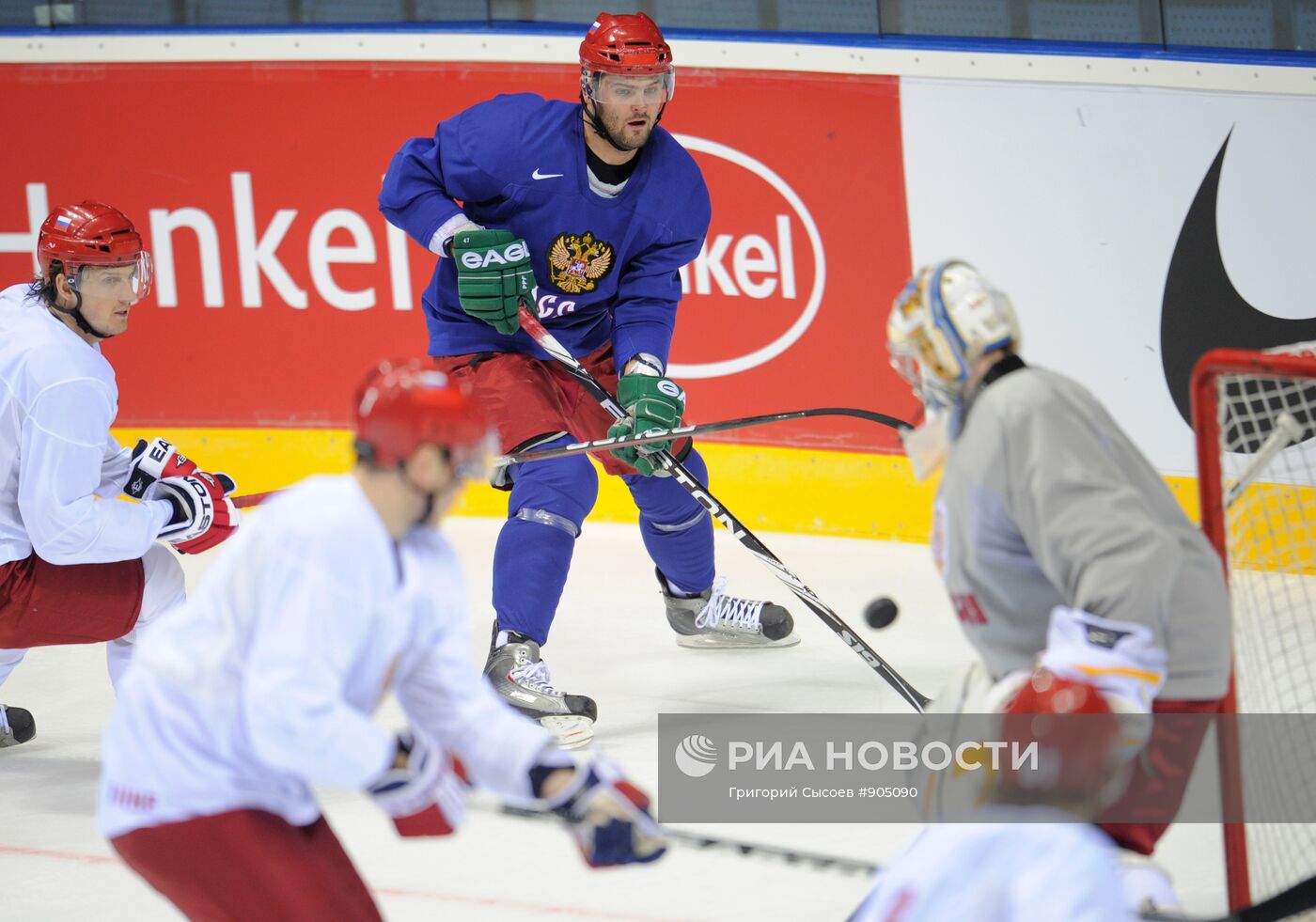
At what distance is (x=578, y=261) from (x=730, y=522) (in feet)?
2.34

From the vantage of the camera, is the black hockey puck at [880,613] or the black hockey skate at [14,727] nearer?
the black hockey puck at [880,613]

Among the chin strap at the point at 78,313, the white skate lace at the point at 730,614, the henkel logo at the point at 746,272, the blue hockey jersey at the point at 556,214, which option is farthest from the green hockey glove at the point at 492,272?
the henkel logo at the point at 746,272

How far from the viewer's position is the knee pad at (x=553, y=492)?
3701mm

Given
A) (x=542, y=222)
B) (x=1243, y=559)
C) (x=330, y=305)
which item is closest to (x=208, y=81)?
(x=330, y=305)

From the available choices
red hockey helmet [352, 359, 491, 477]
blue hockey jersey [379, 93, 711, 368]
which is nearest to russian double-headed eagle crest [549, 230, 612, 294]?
blue hockey jersey [379, 93, 711, 368]

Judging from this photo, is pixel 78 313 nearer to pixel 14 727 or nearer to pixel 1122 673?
pixel 14 727

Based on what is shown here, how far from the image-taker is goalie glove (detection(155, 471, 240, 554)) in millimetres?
3449

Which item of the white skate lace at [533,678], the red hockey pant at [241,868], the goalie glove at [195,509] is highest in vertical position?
the goalie glove at [195,509]

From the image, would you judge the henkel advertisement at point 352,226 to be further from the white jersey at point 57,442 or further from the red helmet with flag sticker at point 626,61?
the white jersey at point 57,442

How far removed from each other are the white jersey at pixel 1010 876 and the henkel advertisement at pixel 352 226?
3281 mm

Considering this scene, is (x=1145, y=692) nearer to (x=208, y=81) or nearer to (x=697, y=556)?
(x=697, y=556)

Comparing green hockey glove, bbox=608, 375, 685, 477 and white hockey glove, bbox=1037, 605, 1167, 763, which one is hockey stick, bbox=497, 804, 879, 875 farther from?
green hockey glove, bbox=608, 375, 685, 477

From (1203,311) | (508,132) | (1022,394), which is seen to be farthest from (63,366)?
(1203,311)

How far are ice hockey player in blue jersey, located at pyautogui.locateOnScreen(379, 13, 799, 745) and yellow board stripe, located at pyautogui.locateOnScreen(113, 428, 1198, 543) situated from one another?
3.12ft
